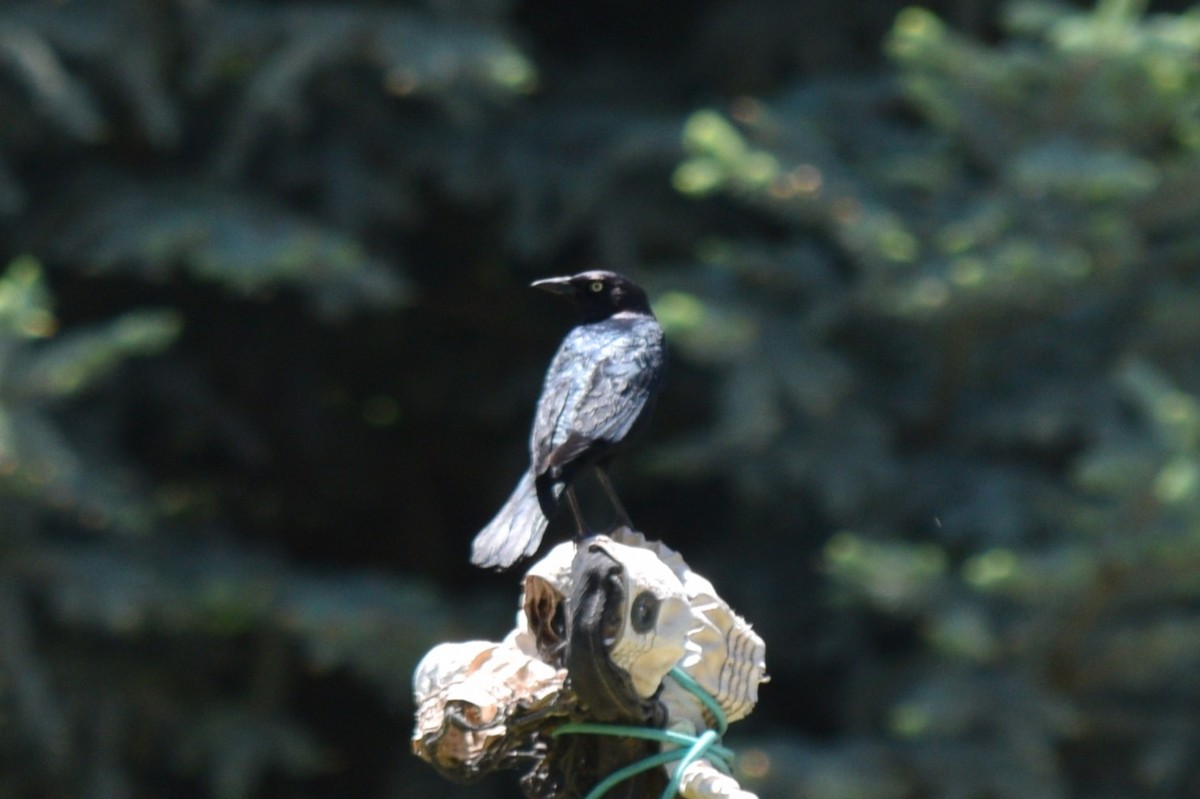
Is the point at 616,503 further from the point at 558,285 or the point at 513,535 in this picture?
the point at 558,285

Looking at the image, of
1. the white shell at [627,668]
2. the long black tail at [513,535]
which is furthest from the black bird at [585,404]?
the white shell at [627,668]

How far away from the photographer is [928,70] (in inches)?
231

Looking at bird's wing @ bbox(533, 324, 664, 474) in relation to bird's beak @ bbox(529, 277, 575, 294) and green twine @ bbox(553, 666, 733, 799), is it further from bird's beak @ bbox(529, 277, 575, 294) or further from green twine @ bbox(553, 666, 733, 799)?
green twine @ bbox(553, 666, 733, 799)

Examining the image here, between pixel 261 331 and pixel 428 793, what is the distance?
6.38 ft

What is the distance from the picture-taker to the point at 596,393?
8.65 ft

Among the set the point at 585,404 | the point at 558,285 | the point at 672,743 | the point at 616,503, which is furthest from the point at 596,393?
the point at 672,743

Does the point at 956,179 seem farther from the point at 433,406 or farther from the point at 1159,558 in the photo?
the point at 433,406

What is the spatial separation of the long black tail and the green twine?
28cm

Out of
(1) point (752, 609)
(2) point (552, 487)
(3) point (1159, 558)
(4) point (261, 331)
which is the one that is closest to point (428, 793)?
(1) point (752, 609)

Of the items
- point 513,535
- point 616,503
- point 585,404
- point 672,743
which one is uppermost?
point 585,404

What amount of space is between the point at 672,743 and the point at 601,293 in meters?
1.54

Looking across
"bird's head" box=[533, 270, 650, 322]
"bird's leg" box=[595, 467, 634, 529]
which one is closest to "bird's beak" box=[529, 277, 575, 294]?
"bird's head" box=[533, 270, 650, 322]

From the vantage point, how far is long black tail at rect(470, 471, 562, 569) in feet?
7.00

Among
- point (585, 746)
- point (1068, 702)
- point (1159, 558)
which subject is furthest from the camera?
point (1068, 702)
